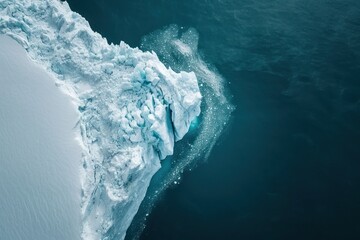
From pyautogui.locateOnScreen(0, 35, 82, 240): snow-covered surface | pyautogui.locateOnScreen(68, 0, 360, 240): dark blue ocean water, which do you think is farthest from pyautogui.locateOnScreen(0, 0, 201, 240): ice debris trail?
pyautogui.locateOnScreen(68, 0, 360, 240): dark blue ocean water

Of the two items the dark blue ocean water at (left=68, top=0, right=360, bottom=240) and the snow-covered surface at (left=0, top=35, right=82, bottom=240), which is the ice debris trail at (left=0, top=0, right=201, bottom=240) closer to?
the snow-covered surface at (left=0, top=35, right=82, bottom=240)

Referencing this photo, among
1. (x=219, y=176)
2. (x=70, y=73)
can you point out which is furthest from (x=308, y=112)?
(x=70, y=73)

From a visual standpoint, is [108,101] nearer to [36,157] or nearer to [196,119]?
[36,157]

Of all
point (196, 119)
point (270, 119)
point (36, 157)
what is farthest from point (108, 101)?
point (270, 119)

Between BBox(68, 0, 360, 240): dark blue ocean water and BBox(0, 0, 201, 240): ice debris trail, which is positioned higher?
BBox(0, 0, 201, 240): ice debris trail

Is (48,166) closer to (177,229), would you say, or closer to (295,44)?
(177,229)

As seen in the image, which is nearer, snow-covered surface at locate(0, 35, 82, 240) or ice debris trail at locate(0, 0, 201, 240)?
snow-covered surface at locate(0, 35, 82, 240)

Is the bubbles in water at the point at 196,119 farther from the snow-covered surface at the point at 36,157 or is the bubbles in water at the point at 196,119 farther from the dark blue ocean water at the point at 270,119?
the snow-covered surface at the point at 36,157
